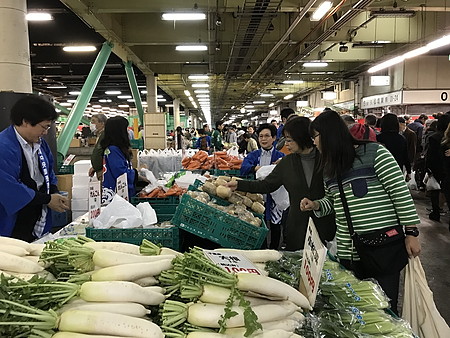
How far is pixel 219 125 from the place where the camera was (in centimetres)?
1318

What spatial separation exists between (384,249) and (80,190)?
5.39 metres

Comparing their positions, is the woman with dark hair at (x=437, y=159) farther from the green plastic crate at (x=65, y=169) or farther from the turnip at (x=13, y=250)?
the green plastic crate at (x=65, y=169)

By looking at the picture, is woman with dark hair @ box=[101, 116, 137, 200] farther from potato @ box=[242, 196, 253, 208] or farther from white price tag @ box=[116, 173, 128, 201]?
potato @ box=[242, 196, 253, 208]

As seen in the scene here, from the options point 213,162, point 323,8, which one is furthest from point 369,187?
point 323,8

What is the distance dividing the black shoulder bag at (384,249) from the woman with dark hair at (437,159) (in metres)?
4.70

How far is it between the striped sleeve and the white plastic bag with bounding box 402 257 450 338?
294 mm

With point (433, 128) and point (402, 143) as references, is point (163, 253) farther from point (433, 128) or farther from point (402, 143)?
point (433, 128)

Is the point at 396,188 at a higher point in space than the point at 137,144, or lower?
higher

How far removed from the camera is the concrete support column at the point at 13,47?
5.29 metres

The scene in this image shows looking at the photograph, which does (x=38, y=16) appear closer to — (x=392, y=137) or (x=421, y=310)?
(x=392, y=137)

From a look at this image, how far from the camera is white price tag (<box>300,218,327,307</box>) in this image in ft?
5.28

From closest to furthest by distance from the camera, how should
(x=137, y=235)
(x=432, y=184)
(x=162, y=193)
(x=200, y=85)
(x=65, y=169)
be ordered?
(x=137, y=235)
(x=162, y=193)
(x=432, y=184)
(x=65, y=169)
(x=200, y=85)

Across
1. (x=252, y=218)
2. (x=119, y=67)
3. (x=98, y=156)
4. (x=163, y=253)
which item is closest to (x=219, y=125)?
(x=119, y=67)

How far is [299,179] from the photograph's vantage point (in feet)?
11.5
